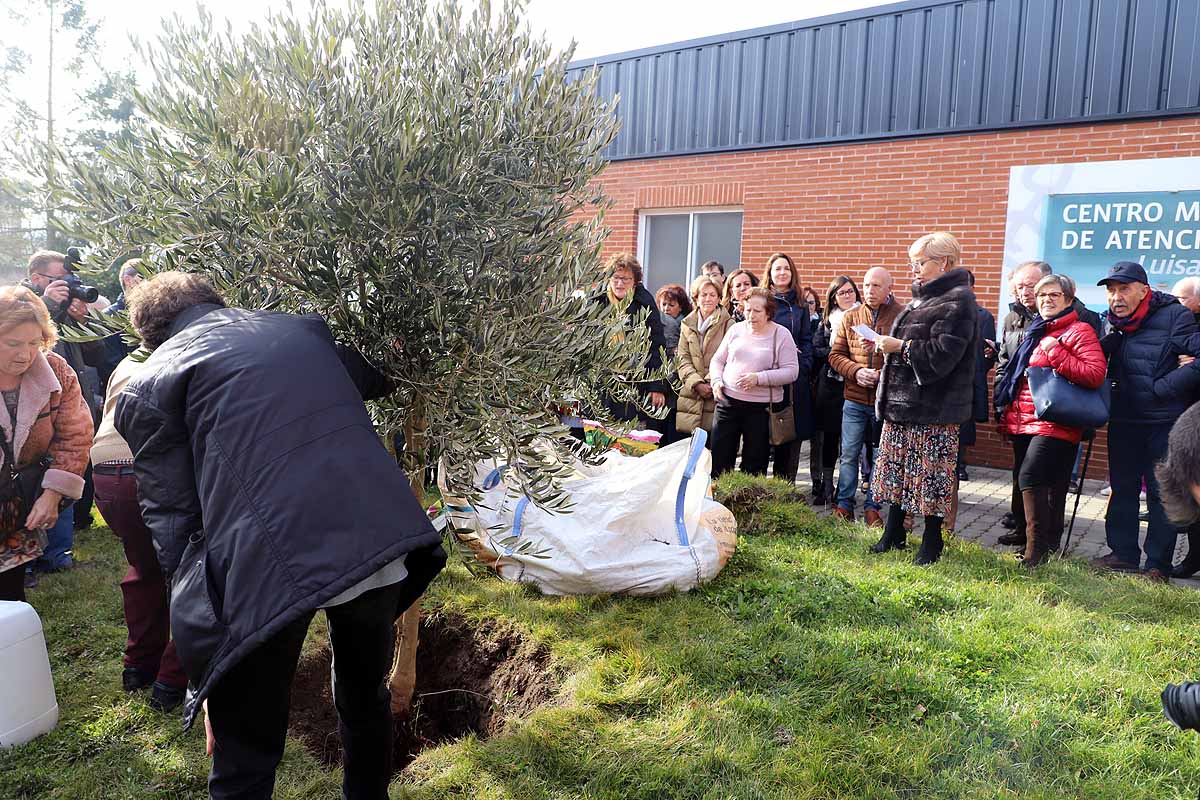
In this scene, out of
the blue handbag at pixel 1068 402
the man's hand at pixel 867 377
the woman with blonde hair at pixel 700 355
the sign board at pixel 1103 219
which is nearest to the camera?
the blue handbag at pixel 1068 402

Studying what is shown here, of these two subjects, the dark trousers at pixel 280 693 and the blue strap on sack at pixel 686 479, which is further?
the blue strap on sack at pixel 686 479

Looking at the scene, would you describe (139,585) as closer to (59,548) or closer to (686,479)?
(59,548)

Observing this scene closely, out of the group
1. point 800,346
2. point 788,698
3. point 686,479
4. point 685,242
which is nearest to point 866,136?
point 685,242

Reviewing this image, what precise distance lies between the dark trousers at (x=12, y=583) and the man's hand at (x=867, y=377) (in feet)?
18.7

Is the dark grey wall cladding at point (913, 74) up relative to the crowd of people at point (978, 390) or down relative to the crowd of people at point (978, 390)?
up

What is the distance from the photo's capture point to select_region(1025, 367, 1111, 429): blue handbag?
17.6ft

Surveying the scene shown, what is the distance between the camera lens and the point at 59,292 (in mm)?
5836

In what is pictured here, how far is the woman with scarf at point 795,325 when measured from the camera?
7.56 m

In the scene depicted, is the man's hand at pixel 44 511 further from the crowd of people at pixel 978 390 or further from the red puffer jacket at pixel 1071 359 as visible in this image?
the red puffer jacket at pixel 1071 359

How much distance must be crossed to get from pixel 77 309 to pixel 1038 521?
701 cm

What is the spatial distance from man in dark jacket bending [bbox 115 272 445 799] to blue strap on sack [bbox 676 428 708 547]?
2.47 m

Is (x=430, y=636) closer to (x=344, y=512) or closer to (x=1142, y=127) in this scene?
(x=344, y=512)

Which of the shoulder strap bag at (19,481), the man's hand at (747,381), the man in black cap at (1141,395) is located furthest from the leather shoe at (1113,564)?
the shoulder strap bag at (19,481)

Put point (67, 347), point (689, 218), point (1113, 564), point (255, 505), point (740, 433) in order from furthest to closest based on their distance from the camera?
point (689, 218) < point (740, 433) < point (67, 347) < point (1113, 564) < point (255, 505)
